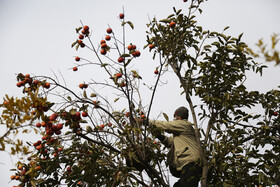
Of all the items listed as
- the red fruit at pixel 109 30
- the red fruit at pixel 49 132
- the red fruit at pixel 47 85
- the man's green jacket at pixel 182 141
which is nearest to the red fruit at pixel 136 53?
the red fruit at pixel 109 30

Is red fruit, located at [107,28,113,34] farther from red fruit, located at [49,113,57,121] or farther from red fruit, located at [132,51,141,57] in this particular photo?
red fruit, located at [49,113,57,121]

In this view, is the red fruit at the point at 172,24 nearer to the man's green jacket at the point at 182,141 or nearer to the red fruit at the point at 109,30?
the red fruit at the point at 109,30

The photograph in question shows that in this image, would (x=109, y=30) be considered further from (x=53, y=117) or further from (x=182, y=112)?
(x=182, y=112)

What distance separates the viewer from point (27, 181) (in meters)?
2.17

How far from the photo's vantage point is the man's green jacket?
9.02 ft

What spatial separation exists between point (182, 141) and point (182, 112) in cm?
44

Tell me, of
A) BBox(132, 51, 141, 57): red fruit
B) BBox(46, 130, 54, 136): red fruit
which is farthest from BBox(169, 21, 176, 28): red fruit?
BBox(46, 130, 54, 136): red fruit

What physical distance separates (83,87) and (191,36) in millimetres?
1546

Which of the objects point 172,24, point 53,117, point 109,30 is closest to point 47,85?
point 53,117

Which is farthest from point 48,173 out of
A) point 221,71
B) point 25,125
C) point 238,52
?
point 238,52

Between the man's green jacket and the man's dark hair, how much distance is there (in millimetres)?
199

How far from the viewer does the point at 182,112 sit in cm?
319

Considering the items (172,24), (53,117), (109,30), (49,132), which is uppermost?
(172,24)

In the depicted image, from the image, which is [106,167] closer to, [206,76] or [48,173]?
[48,173]
